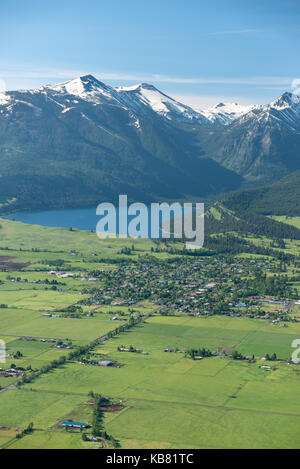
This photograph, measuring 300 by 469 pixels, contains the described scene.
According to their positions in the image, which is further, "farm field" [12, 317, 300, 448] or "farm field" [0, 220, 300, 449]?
"farm field" [0, 220, 300, 449]

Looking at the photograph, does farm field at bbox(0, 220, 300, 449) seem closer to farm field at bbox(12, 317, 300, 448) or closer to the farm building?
farm field at bbox(12, 317, 300, 448)

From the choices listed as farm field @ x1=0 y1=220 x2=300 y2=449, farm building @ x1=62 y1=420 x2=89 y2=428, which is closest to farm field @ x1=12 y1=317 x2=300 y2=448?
farm field @ x1=0 y1=220 x2=300 y2=449

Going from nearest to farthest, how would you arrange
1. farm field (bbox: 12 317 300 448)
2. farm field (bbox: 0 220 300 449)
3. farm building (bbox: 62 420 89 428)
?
farm field (bbox: 12 317 300 448) → farm building (bbox: 62 420 89 428) → farm field (bbox: 0 220 300 449)

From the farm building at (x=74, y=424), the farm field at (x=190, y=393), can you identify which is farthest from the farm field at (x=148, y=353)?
the farm building at (x=74, y=424)

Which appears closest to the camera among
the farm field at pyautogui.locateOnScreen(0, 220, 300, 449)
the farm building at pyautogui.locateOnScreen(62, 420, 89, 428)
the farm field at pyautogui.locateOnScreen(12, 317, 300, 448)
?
the farm field at pyautogui.locateOnScreen(12, 317, 300, 448)

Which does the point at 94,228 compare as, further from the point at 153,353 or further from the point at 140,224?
the point at 153,353

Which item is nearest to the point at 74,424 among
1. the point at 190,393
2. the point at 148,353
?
the point at 190,393

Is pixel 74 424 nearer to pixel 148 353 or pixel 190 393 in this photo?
pixel 190 393

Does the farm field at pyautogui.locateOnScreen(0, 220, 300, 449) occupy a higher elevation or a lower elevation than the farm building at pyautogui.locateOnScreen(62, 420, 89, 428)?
higher

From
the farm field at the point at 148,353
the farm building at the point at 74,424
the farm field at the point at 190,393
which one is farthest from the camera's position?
the farm field at the point at 148,353

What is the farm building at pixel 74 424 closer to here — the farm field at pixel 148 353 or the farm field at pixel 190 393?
the farm field at pixel 148 353

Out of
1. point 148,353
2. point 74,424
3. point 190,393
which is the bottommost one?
point 74,424
